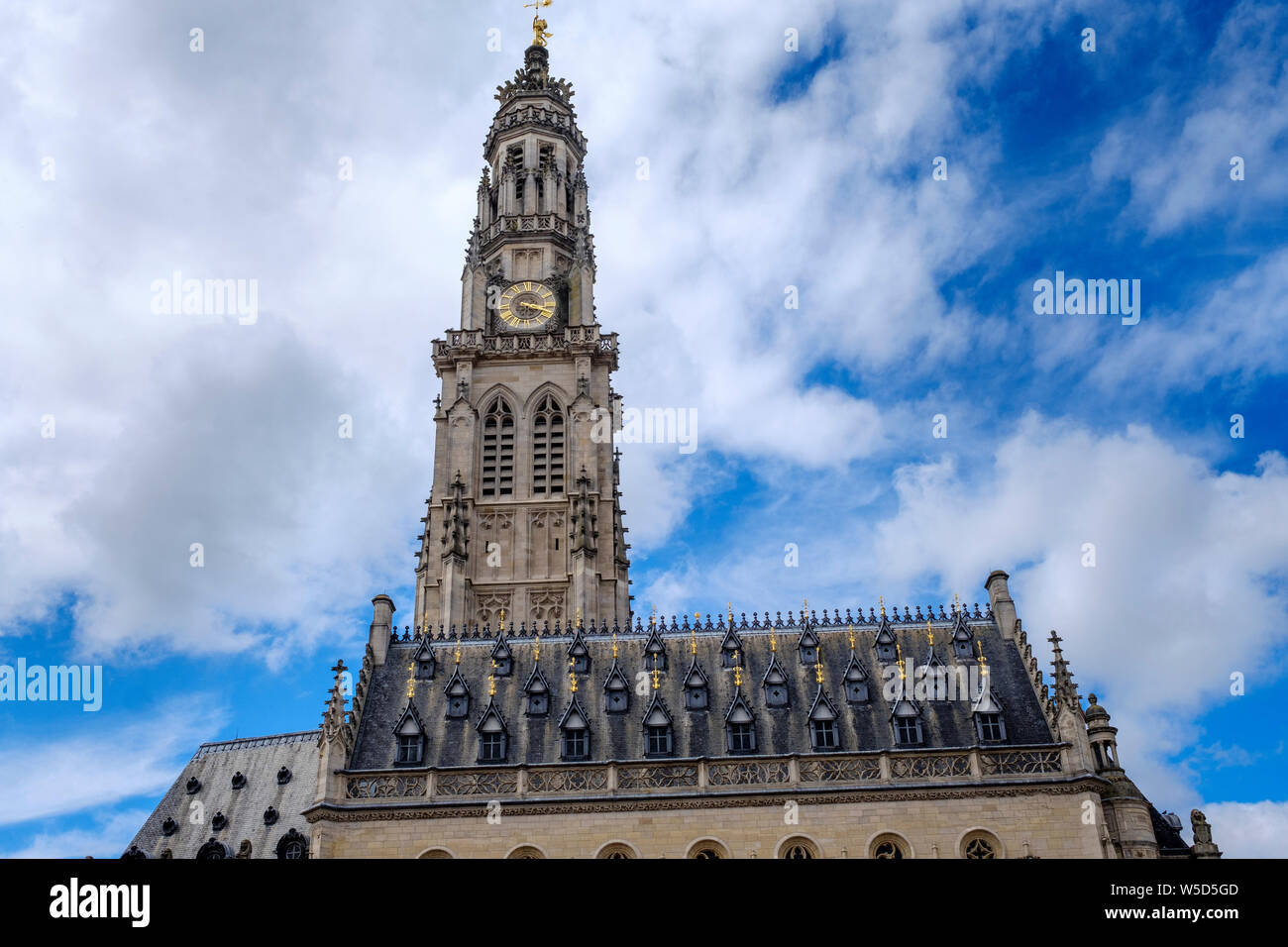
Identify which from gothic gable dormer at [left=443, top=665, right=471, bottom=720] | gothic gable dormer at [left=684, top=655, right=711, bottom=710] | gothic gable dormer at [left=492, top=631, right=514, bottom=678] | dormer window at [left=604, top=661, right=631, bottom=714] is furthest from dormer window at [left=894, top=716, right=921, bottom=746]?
gothic gable dormer at [left=443, top=665, right=471, bottom=720]

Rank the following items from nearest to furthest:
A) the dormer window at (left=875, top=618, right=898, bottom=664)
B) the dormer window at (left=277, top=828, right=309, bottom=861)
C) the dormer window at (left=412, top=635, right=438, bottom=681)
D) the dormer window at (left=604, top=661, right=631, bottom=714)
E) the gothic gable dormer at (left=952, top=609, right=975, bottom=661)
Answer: the dormer window at (left=604, top=661, right=631, bottom=714) → the gothic gable dormer at (left=952, top=609, right=975, bottom=661) → the dormer window at (left=875, top=618, right=898, bottom=664) → the dormer window at (left=412, top=635, right=438, bottom=681) → the dormer window at (left=277, top=828, right=309, bottom=861)

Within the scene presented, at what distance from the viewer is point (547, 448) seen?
250ft

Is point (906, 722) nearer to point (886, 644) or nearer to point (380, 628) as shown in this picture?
point (886, 644)

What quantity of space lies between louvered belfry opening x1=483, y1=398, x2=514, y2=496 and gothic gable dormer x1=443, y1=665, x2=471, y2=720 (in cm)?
2778

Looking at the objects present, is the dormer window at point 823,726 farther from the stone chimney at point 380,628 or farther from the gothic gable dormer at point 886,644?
the stone chimney at point 380,628

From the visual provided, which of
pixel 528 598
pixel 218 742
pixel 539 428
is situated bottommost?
pixel 218 742

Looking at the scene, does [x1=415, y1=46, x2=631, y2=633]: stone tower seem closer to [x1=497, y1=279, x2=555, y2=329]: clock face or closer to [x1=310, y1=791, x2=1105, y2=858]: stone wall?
[x1=497, y1=279, x2=555, y2=329]: clock face

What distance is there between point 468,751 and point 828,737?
13852 millimetres

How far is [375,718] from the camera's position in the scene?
4659 cm

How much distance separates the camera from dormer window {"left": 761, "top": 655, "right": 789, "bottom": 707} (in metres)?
46.1

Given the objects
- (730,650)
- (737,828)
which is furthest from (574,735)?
(730,650)

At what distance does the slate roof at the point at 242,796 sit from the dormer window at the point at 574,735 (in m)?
15.6
